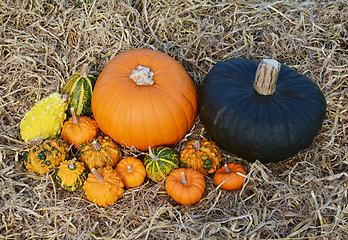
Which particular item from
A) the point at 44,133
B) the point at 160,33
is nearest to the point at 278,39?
the point at 160,33

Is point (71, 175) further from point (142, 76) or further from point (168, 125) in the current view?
point (142, 76)

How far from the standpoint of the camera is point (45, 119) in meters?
3.54

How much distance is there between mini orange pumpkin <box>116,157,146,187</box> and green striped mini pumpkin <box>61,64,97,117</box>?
1012 mm

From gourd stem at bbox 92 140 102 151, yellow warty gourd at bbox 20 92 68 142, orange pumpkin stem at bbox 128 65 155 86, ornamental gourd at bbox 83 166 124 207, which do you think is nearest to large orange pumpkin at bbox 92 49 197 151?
orange pumpkin stem at bbox 128 65 155 86

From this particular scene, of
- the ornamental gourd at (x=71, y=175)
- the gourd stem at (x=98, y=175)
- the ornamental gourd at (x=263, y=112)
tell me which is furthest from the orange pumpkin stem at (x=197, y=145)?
the ornamental gourd at (x=71, y=175)

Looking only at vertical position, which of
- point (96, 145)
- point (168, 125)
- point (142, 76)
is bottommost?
point (96, 145)

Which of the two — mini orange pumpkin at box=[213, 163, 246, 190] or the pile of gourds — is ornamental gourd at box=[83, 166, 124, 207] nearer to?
the pile of gourds

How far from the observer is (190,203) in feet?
9.90

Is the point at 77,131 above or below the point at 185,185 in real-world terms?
above

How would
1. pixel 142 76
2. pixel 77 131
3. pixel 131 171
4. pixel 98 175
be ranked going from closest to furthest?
pixel 98 175 < pixel 131 171 < pixel 142 76 < pixel 77 131

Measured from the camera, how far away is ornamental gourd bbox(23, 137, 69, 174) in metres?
3.21

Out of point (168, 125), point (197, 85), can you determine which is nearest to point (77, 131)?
point (168, 125)

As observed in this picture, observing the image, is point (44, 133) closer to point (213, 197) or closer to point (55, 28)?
point (55, 28)

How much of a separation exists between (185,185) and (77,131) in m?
1.46
